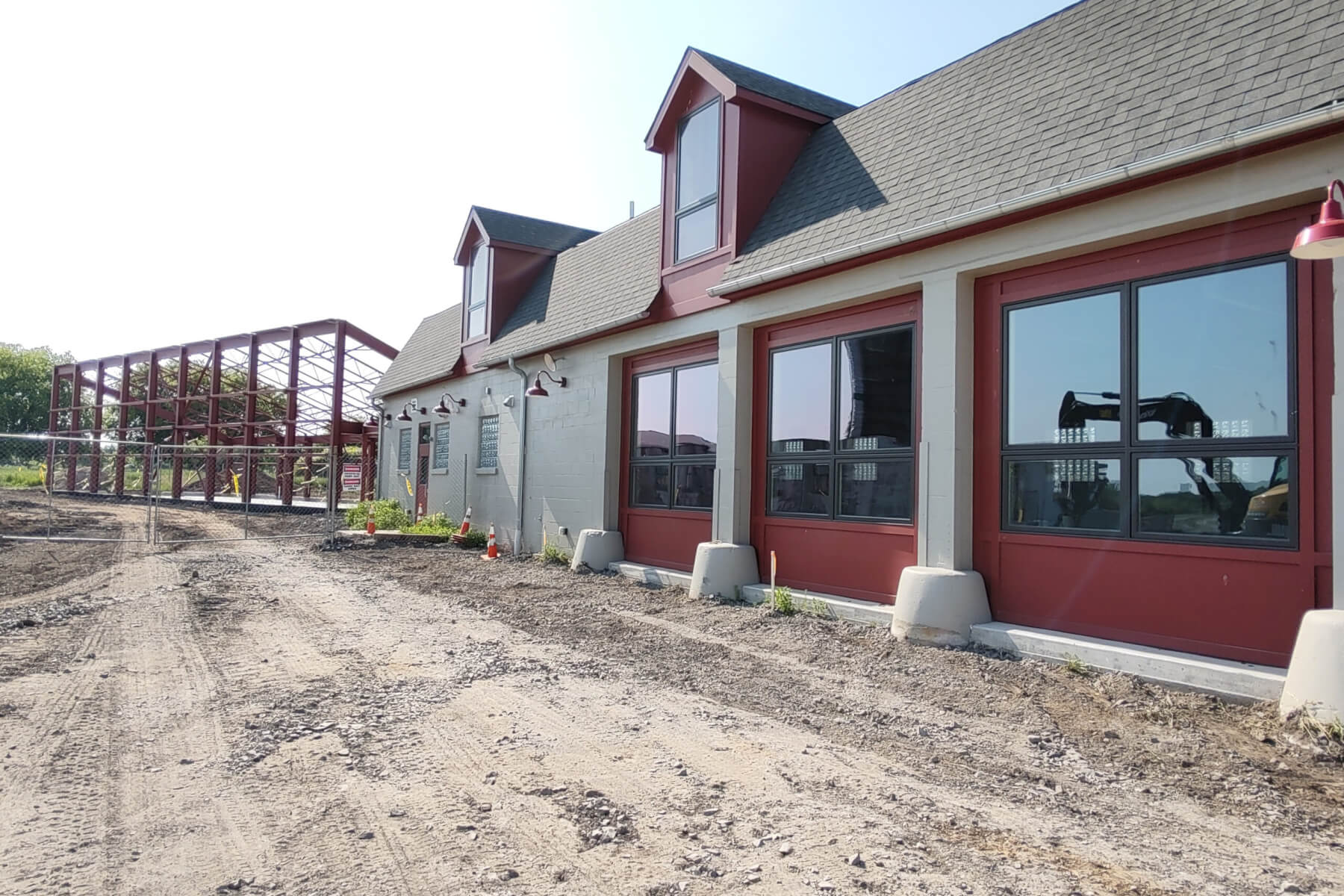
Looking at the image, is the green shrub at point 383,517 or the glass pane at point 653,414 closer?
the glass pane at point 653,414

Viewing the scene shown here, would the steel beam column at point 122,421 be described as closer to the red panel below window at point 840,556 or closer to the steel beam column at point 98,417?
the steel beam column at point 98,417

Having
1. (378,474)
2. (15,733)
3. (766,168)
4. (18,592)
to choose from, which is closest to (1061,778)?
(15,733)

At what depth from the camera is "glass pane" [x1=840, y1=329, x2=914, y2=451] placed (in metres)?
8.09

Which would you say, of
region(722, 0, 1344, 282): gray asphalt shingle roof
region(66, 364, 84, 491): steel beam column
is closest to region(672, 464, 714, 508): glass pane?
region(722, 0, 1344, 282): gray asphalt shingle roof

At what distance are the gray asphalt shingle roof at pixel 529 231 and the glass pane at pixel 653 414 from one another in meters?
6.08

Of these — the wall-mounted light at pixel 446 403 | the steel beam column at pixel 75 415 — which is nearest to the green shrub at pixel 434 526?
the wall-mounted light at pixel 446 403

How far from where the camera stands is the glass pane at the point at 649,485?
457 inches

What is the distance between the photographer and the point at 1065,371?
6773mm

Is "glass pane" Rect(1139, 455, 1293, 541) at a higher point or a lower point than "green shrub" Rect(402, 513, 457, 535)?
higher

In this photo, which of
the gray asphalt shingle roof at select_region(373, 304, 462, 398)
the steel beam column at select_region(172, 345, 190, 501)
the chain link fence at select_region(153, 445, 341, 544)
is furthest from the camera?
the steel beam column at select_region(172, 345, 190, 501)

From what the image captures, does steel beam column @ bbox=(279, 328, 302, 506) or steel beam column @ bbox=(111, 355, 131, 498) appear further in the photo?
steel beam column @ bbox=(111, 355, 131, 498)

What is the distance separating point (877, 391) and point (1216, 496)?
10.7 ft

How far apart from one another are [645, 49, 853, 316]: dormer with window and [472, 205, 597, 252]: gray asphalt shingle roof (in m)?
5.80

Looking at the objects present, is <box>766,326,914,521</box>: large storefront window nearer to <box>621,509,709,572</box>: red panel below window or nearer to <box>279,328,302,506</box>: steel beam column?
<box>621,509,709,572</box>: red panel below window
